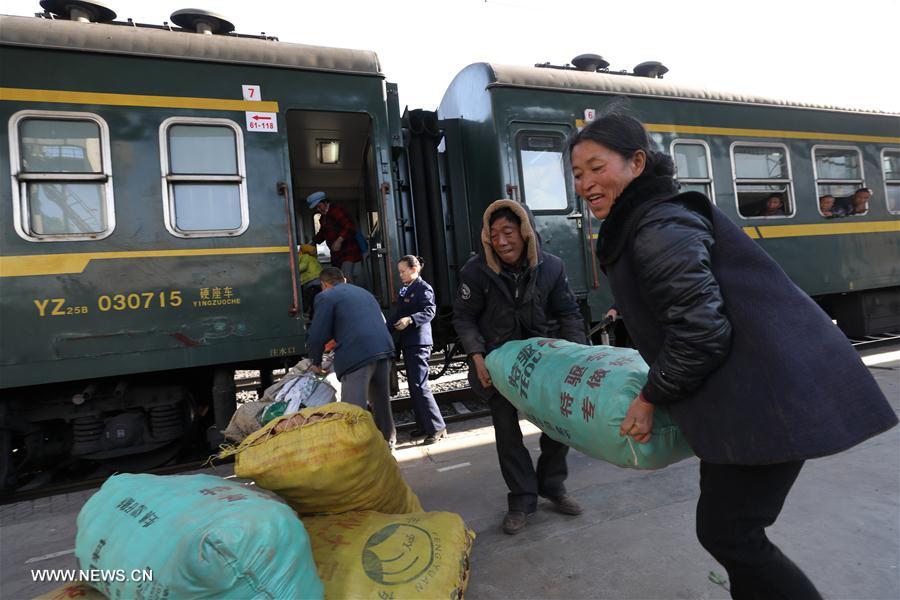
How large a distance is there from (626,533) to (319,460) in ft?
5.28

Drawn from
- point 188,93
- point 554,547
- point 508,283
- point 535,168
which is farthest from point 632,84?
point 554,547

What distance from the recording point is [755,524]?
1301 millimetres

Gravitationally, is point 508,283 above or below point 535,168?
below

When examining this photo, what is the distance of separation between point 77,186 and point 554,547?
12.8 feet

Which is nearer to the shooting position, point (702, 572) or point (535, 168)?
point (702, 572)

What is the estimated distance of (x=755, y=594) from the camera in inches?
52.7

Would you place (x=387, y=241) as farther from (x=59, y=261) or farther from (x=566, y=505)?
(x=566, y=505)

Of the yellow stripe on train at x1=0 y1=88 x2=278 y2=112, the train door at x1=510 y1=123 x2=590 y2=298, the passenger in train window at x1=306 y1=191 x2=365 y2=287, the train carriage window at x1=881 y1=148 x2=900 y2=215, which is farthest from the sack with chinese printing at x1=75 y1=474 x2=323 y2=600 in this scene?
the train carriage window at x1=881 y1=148 x2=900 y2=215

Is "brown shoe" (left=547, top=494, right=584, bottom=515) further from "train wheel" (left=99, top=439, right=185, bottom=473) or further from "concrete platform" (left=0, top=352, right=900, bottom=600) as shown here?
"train wheel" (left=99, top=439, right=185, bottom=473)

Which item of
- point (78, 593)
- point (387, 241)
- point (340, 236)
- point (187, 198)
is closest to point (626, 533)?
point (78, 593)

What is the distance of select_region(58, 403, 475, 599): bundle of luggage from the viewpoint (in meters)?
1.34

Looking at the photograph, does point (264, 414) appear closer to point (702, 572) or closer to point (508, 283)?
point (508, 283)

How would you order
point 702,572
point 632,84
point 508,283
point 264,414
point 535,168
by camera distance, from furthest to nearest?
point 632,84, point 535,168, point 264,414, point 508,283, point 702,572

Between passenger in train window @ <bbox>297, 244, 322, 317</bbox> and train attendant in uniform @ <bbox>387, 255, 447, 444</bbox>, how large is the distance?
918 millimetres
